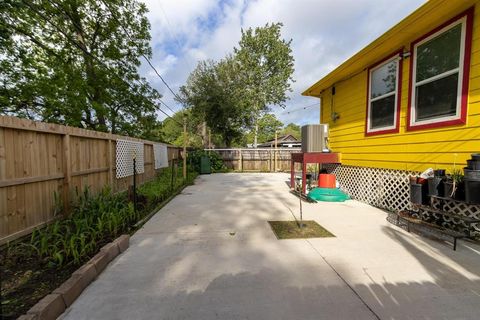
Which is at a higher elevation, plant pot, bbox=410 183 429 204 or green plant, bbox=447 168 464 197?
green plant, bbox=447 168 464 197

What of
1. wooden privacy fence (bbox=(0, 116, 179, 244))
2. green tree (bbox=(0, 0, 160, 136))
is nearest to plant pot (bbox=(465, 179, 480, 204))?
wooden privacy fence (bbox=(0, 116, 179, 244))

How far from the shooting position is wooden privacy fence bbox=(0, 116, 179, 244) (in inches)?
97.9

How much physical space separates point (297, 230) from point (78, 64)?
39.4 feet

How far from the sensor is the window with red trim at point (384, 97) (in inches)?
177

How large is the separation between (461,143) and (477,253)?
Result: 157cm

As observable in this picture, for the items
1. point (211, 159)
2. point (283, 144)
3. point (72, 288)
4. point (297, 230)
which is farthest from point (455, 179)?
point (283, 144)

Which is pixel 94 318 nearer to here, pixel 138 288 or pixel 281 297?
pixel 138 288

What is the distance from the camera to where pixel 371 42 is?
4406mm

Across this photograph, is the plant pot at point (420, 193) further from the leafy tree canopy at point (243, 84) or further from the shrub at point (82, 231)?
the leafy tree canopy at point (243, 84)

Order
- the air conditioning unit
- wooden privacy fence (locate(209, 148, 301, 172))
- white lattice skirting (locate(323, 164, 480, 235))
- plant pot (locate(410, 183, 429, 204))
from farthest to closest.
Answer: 1. wooden privacy fence (locate(209, 148, 301, 172))
2. the air conditioning unit
3. plant pot (locate(410, 183, 429, 204))
4. white lattice skirting (locate(323, 164, 480, 235))

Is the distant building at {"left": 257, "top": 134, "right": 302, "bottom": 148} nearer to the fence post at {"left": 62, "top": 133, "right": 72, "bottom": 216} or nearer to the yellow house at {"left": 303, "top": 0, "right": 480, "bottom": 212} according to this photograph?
the yellow house at {"left": 303, "top": 0, "right": 480, "bottom": 212}

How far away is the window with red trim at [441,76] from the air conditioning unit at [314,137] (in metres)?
2.47

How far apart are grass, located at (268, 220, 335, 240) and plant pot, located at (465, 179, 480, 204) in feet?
5.62

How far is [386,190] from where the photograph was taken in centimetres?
471
